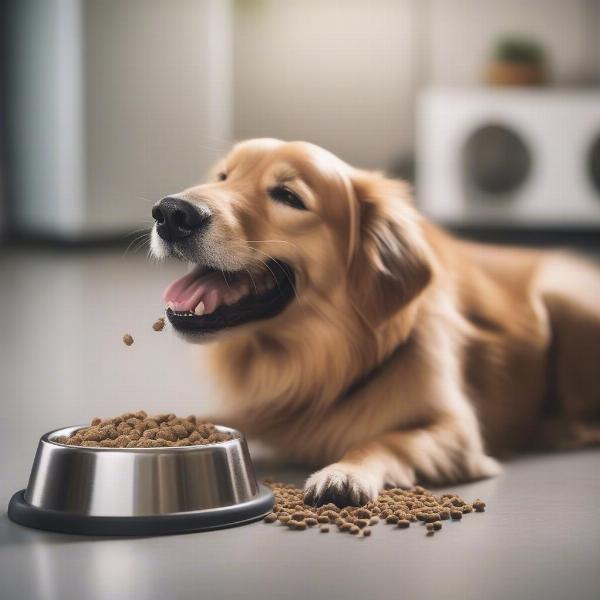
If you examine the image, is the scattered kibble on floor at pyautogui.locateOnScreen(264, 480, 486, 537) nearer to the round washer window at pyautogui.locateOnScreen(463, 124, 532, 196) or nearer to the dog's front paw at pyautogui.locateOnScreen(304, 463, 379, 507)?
the dog's front paw at pyautogui.locateOnScreen(304, 463, 379, 507)

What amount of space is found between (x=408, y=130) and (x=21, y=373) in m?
5.11

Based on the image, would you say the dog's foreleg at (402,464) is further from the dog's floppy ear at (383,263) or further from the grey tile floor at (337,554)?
the dog's floppy ear at (383,263)

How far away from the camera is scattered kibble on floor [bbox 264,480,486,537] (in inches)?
59.2

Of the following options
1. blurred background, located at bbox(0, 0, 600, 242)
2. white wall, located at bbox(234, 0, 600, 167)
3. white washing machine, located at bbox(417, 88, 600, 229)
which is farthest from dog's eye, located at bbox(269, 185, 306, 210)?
white wall, located at bbox(234, 0, 600, 167)

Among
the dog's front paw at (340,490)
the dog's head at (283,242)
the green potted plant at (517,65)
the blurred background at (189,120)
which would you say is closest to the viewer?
the dog's front paw at (340,490)

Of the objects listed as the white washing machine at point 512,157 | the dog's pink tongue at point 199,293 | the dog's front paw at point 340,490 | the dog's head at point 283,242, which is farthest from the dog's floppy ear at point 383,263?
the white washing machine at point 512,157

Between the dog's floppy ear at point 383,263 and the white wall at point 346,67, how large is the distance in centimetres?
564

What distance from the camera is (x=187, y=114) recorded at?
21.4 feet

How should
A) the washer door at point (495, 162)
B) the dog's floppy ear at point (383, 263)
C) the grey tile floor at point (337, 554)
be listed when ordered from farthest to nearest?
1. the washer door at point (495, 162)
2. the dog's floppy ear at point (383, 263)
3. the grey tile floor at point (337, 554)

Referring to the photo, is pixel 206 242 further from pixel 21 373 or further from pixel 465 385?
pixel 21 373

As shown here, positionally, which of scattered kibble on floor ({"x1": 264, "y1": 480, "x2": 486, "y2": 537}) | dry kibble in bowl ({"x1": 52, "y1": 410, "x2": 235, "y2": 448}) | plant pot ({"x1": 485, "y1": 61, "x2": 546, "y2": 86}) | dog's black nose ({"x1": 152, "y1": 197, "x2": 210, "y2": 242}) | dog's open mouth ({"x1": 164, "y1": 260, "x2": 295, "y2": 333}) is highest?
plant pot ({"x1": 485, "y1": 61, "x2": 546, "y2": 86})

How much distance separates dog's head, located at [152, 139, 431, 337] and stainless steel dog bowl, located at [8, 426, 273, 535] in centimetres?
34

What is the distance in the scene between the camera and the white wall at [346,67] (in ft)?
24.4

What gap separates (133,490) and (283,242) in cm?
50
